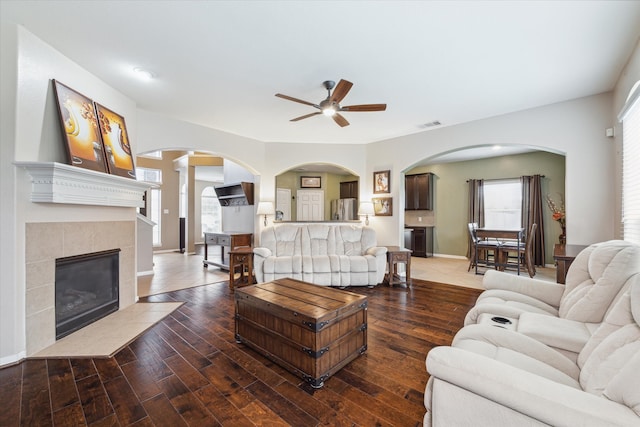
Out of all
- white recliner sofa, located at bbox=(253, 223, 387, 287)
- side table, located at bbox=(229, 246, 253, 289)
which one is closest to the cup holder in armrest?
white recliner sofa, located at bbox=(253, 223, 387, 287)

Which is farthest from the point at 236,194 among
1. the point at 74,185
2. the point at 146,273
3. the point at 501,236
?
the point at 501,236

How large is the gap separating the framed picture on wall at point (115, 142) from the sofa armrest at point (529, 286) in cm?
422

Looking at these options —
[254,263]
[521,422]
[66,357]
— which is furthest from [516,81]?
[66,357]

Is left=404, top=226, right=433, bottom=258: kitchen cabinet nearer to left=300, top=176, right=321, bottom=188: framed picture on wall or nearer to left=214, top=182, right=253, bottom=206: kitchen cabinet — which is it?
left=300, top=176, right=321, bottom=188: framed picture on wall

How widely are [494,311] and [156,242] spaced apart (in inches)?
350

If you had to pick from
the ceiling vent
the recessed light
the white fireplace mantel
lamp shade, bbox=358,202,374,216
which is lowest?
lamp shade, bbox=358,202,374,216

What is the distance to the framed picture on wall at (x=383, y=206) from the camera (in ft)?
18.1

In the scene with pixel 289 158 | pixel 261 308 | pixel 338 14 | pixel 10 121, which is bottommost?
pixel 261 308

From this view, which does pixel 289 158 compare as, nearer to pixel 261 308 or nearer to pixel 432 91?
pixel 432 91

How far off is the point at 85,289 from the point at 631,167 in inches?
226

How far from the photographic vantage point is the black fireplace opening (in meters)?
2.70

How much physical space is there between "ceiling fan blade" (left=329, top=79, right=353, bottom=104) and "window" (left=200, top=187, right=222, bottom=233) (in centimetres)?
895

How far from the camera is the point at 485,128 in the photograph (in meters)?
4.36

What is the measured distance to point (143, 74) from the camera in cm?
304
